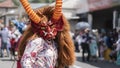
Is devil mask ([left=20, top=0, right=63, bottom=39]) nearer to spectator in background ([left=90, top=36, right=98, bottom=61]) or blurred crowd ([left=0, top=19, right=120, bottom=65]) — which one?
blurred crowd ([left=0, top=19, right=120, bottom=65])

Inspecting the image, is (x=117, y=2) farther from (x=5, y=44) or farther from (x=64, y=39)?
(x=64, y=39)

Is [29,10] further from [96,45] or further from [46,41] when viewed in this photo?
[96,45]

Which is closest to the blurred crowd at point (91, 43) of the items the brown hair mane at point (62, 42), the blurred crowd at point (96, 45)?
the blurred crowd at point (96, 45)

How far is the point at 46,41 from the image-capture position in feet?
14.7

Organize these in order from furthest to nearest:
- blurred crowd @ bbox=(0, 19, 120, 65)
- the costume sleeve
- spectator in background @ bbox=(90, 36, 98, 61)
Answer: spectator in background @ bbox=(90, 36, 98, 61)
blurred crowd @ bbox=(0, 19, 120, 65)
the costume sleeve

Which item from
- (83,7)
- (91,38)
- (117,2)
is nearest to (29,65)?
(91,38)

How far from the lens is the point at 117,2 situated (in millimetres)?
21578

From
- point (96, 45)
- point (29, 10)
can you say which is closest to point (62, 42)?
point (29, 10)

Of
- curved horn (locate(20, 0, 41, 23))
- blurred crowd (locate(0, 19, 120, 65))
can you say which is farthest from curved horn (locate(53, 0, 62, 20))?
blurred crowd (locate(0, 19, 120, 65))

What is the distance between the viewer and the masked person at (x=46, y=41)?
4.36 m

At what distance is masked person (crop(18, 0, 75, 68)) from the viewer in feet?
14.3

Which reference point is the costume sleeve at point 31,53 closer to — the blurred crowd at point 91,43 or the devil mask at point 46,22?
the devil mask at point 46,22

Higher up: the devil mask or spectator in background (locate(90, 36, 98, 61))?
the devil mask

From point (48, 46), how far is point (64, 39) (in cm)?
21
